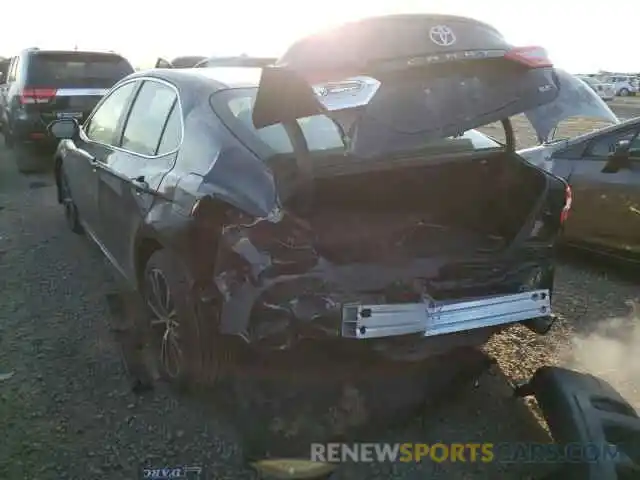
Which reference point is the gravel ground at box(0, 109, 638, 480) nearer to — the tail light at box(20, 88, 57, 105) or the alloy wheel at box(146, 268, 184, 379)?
the alloy wheel at box(146, 268, 184, 379)

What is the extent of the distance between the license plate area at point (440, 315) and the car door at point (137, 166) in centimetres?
136

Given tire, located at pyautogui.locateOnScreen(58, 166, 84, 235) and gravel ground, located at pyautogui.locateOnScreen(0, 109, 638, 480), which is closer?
gravel ground, located at pyautogui.locateOnScreen(0, 109, 638, 480)

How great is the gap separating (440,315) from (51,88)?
7985 millimetres

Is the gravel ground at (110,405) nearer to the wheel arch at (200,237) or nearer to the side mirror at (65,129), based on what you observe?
the wheel arch at (200,237)

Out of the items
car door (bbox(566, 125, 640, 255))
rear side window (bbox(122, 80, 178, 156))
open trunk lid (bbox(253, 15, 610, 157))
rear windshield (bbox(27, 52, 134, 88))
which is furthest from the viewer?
rear windshield (bbox(27, 52, 134, 88))

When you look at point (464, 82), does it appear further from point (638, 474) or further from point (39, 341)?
point (39, 341)

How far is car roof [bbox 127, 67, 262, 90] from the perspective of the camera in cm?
361

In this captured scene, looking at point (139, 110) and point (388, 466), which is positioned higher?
point (139, 110)

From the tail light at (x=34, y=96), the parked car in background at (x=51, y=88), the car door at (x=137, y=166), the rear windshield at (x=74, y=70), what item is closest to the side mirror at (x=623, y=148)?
the car door at (x=137, y=166)

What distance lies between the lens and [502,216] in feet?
10.9

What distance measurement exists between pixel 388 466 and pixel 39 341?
229 cm

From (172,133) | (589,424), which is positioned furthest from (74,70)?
(589,424)

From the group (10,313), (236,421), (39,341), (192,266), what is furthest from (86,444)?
(10,313)

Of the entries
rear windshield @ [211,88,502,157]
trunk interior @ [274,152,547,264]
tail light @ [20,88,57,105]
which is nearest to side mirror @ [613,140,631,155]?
rear windshield @ [211,88,502,157]
